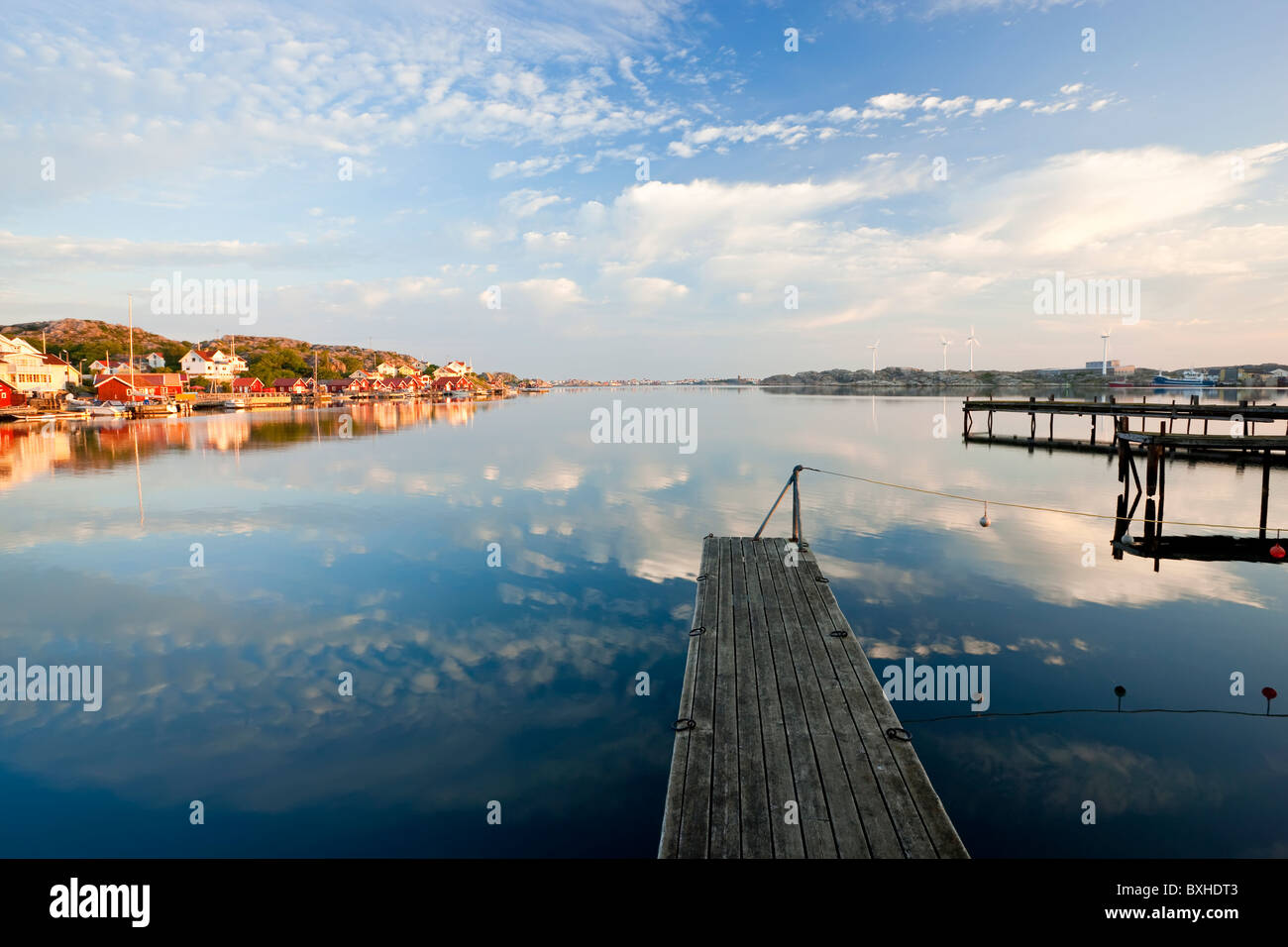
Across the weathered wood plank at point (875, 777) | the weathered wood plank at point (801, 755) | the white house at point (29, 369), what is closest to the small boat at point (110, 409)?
the white house at point (29, 369)

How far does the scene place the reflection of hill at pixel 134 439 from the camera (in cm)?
4325

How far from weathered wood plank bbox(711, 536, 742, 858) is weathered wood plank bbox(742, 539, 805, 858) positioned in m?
0.34

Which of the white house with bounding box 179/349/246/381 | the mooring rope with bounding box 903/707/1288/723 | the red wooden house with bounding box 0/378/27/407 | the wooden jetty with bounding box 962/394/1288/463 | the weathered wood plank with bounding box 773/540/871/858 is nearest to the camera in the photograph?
the weathered wood plank with bounding box 773/540/871/858

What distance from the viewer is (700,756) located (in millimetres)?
7223

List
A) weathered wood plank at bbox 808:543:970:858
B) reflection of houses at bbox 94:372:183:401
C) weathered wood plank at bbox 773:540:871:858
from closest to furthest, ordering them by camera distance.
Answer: weathered wood plank at bbox 808:543:970:858 < weathered wood plank at bbox 773:540:871:858 < reflection of houses at bbox 94:372:183:401

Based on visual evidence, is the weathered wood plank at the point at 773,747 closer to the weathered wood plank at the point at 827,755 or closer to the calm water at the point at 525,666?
the weathered wood plank at the point at 827,755

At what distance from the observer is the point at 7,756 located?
9453mm

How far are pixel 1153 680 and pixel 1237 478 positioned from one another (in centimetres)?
3410

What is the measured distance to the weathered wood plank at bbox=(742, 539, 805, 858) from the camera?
5777 mm

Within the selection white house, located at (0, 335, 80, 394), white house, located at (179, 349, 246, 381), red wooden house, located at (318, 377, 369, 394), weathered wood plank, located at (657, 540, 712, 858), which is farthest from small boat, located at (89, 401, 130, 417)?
weathered wood plank, located at (657, 540, 712, 858)

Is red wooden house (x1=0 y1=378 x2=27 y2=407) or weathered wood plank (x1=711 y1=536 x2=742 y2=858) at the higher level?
red wooden house (x1=0 y1=378 x2=27 y2=407)

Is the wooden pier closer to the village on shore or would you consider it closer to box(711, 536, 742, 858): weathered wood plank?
box(711, 536, 742, 858): weathered wood plank

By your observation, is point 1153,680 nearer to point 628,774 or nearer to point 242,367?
point 628,774
